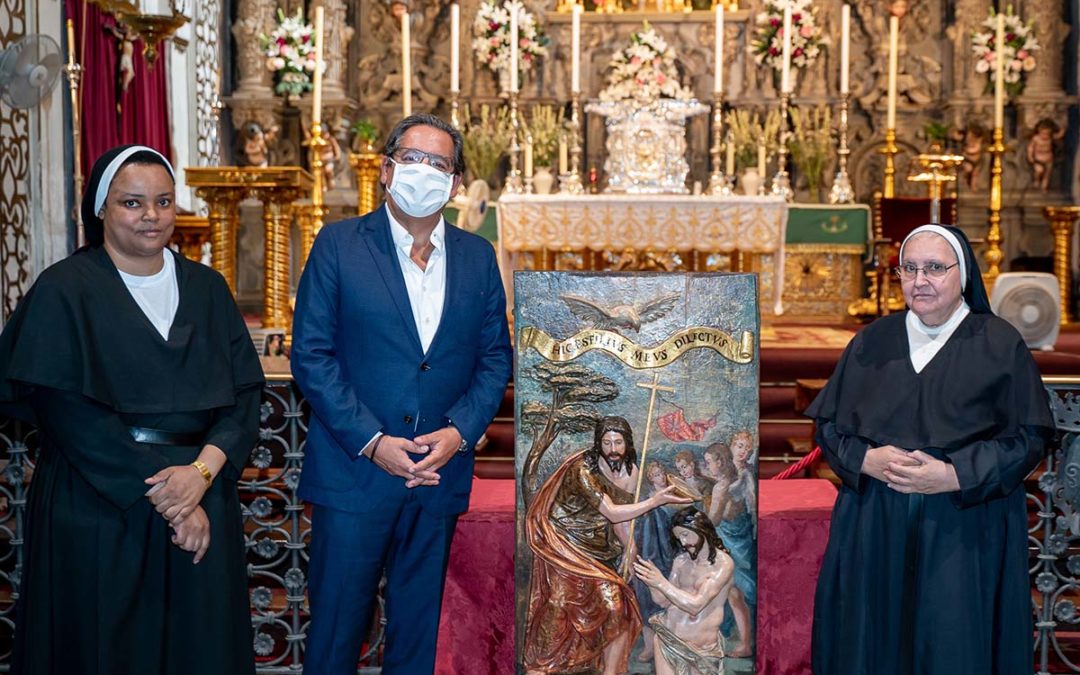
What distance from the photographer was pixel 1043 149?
1080 cm

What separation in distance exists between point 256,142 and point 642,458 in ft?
28.3

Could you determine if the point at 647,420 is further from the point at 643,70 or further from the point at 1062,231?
the point at 643,70

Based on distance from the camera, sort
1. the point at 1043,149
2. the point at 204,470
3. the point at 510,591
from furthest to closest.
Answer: the point at 1043,149 < the point at 510,591 < the point at 204,470

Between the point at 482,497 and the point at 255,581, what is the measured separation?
1.41 meters

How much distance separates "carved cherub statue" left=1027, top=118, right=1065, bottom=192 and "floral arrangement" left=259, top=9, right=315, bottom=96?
22.8ft

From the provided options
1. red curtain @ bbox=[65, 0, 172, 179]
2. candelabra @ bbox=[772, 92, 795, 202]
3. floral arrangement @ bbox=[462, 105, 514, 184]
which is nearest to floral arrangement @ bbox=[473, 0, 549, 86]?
floral arrangement @ bbox=[462, 105, 514, 184]

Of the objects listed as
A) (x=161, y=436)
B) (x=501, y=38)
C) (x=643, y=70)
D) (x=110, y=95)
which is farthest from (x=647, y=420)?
(x=501, y=38)

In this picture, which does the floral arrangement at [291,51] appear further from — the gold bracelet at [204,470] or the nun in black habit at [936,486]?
the nun in black habit at [936,486]

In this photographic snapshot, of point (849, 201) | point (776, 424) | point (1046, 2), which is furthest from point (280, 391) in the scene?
point (1046, 2)

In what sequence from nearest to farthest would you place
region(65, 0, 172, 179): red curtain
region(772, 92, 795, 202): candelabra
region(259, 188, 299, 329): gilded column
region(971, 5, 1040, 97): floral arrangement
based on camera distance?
region(259, 188, 299, 329): gilded column, region(65, 0, 172, 179): red curtain, region(772, 92, 795, 202): candelabra, region(971, 5, 1040, 97): floral arrangement

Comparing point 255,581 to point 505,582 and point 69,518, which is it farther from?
point 69,518

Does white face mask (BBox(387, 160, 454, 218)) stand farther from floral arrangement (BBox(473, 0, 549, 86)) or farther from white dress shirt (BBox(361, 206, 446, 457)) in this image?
floral arrangement (BBox(473, 0, 549, 86))

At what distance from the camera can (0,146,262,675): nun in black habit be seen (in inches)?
108

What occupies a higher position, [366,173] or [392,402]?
[366,173]
